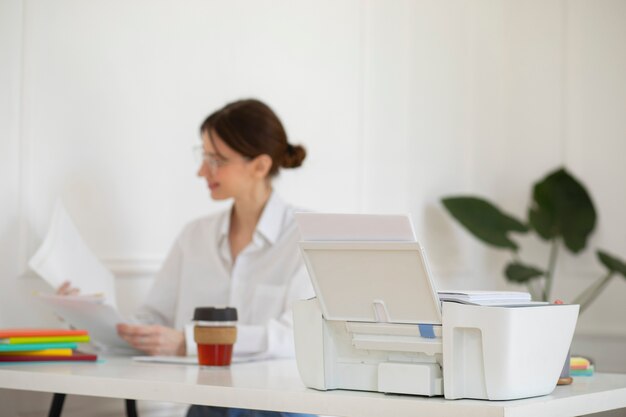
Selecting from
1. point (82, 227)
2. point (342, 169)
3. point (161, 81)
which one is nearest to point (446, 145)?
point (342, 169)

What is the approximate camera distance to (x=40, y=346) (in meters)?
2.35

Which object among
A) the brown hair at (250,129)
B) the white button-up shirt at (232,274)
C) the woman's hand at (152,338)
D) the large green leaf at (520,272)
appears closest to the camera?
the woman's hand at (152,338)

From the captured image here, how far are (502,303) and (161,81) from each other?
2018 millimetres

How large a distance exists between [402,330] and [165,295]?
5.23 ft

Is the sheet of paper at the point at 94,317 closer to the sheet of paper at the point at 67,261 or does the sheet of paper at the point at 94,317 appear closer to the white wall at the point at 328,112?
the sheet of paper at the point at 67,261

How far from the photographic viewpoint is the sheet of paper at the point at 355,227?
1.58m

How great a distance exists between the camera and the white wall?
3.01 m

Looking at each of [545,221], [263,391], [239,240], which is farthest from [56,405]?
[545,221]

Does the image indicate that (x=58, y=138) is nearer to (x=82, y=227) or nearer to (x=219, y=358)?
(x=82, y=227)

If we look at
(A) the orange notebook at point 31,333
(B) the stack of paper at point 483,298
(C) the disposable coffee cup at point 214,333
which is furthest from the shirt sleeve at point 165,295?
(B) the stack of paper at point 483,298

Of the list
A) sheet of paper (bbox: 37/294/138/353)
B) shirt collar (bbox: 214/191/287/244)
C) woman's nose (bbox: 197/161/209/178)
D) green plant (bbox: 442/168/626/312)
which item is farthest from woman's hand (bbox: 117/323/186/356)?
green plant (bbox: 442/168/626/312)

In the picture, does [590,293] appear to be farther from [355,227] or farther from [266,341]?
[355,227]

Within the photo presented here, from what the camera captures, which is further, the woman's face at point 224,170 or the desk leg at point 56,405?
the woman's face at point 224,170

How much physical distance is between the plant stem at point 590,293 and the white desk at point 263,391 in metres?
2.52
